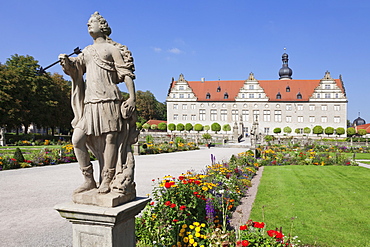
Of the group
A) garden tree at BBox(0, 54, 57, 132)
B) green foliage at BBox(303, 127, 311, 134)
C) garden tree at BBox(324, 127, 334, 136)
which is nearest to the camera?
garden tree at BBox(0, 54, 57, 132)

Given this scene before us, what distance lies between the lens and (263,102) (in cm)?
5144

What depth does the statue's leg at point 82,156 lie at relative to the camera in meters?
2.95

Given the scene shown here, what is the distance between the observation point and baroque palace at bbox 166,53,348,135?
4897 cm

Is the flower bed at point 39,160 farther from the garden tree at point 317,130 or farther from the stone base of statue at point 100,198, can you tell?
the garden tree at point 317,130

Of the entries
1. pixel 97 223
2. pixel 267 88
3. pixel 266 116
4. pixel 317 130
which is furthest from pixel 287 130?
pixel 97 223

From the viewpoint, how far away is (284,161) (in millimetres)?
15594

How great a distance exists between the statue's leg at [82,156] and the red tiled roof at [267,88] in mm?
50729

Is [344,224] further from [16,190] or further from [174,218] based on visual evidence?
[16,190]

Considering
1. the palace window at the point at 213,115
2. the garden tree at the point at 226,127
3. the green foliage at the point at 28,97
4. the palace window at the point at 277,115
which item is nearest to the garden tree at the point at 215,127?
the garden tree at the point at 226,127

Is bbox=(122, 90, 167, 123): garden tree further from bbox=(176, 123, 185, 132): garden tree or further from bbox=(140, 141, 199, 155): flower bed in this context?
bbox=(140, 141, 199, 155): flower bed

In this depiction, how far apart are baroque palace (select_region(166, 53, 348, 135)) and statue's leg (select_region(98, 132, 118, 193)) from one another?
43857 millimetres

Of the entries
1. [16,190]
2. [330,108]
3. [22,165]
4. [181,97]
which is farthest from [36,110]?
[330,108]

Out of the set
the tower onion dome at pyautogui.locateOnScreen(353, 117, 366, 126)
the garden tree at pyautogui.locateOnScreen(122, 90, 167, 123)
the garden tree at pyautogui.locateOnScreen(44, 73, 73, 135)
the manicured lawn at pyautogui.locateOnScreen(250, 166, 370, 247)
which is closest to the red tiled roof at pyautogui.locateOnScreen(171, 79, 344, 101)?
the garden tree at pyautogui.locateOnScreen(122, 90, 167, 123)

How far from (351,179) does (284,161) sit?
5198 mm
